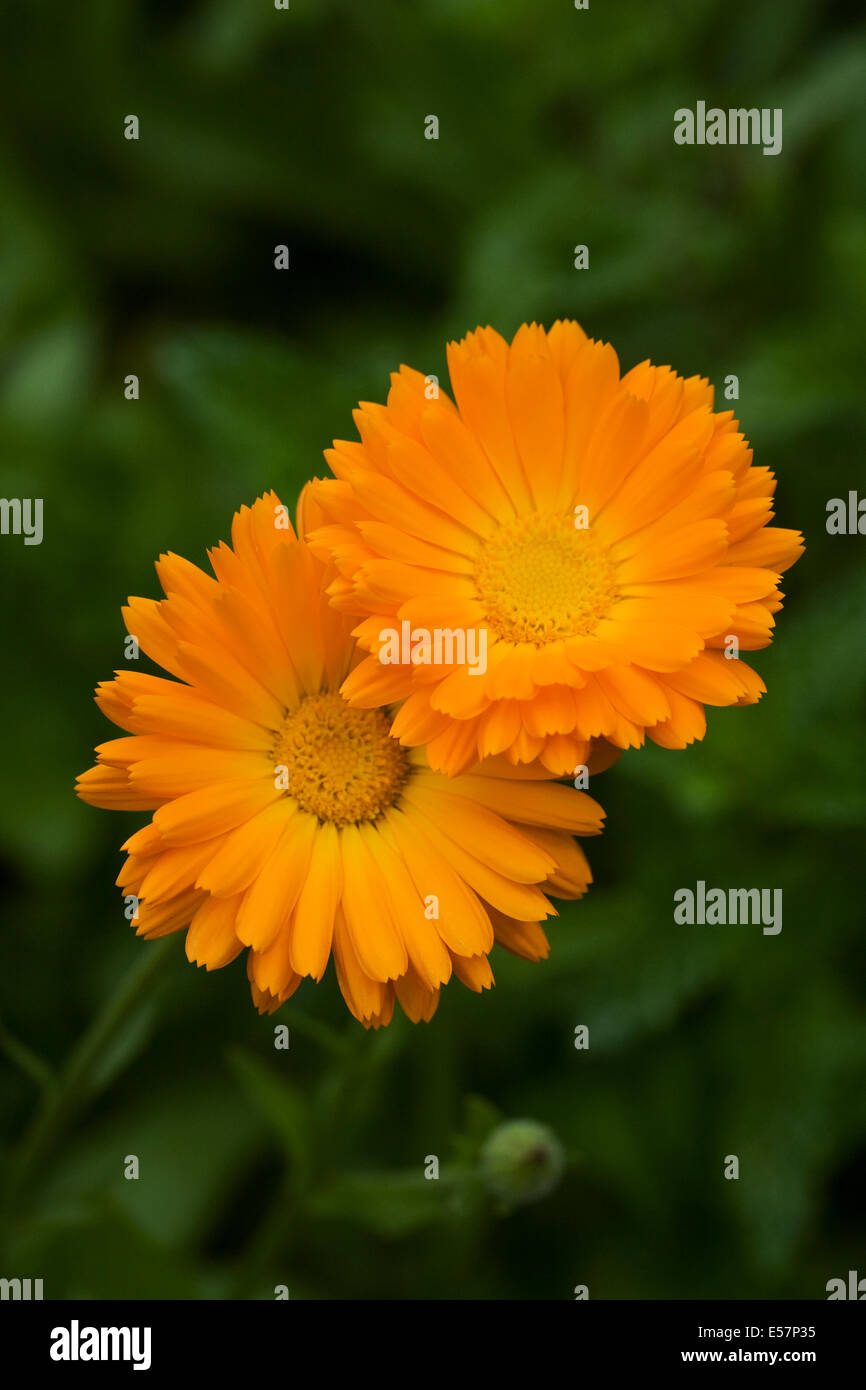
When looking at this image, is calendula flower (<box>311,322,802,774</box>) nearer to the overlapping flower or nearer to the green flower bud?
the overlapping flower

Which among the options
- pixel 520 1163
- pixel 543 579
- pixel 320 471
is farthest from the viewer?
pixel 320 471

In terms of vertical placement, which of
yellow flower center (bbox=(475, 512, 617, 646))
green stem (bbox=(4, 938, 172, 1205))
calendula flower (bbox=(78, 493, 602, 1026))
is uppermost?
yellow flower center (bbox=(475, 512, 617, 646))

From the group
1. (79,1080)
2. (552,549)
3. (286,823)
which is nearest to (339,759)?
(286,823)

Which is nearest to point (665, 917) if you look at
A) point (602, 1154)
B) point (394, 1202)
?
point (602, 1154)

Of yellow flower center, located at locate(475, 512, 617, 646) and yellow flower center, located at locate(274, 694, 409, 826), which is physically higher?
yellow flower center, located at locate(475, 512, 617, 646)

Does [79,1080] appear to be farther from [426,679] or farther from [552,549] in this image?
[552,549]

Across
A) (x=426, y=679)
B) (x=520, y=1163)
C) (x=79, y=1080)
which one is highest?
(x=426, y=679)

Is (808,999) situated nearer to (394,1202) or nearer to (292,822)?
(394,1202)

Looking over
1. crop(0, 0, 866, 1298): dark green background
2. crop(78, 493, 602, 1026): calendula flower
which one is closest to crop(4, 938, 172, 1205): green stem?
crop(0, 0, 866, 1298): dark green background
